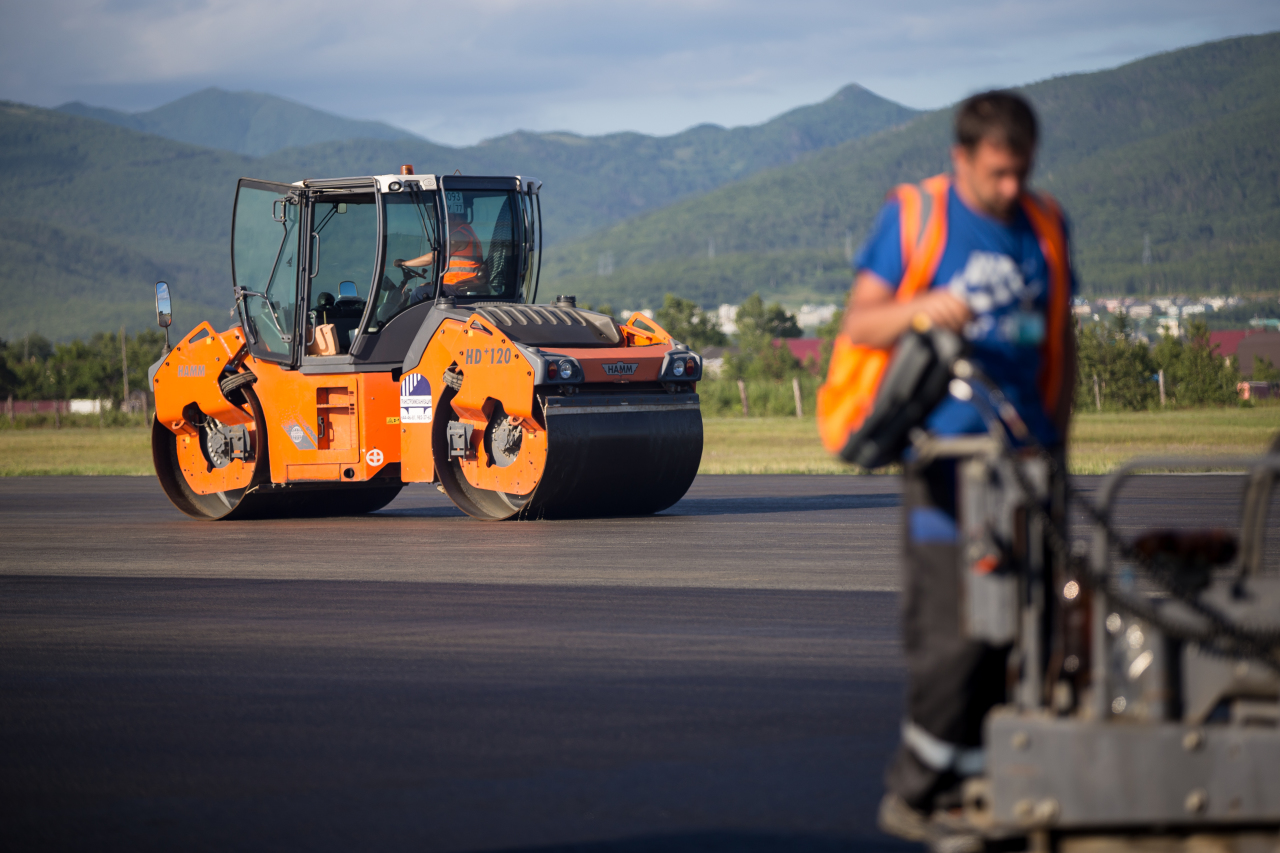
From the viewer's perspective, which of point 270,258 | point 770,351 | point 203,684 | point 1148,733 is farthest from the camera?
point 770,351

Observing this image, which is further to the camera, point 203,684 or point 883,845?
point 203,684

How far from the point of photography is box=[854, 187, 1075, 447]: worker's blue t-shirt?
13.4 feet

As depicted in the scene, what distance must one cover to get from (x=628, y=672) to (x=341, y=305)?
1055 cm

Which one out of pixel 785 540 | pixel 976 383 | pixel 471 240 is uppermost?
pixel 471 240

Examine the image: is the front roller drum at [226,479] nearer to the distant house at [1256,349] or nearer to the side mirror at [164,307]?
the side mirror at [164,307]

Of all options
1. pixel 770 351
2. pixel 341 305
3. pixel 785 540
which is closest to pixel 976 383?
pixel 785 540

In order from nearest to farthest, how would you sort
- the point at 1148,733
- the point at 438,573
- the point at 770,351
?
the point at 1148,733 → the point at 438,573 → the point at 770,351

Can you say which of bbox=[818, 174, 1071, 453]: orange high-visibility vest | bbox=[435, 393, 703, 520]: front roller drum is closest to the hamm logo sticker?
bbox=[435, 393, 703, 520]: front roller drum

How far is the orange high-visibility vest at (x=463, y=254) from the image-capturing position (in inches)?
659

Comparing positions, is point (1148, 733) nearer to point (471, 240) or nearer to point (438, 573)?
point (438, 573)

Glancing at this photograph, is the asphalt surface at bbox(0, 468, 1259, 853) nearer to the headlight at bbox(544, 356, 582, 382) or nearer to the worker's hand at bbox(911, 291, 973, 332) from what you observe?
the worker's hand at bbox(911, 291, 973, 332)

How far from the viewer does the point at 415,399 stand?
16.0 m

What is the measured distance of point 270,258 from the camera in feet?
57.4

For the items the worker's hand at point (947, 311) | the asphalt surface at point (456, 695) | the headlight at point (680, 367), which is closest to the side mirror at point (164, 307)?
the asphalt surface at point (456, 695)
